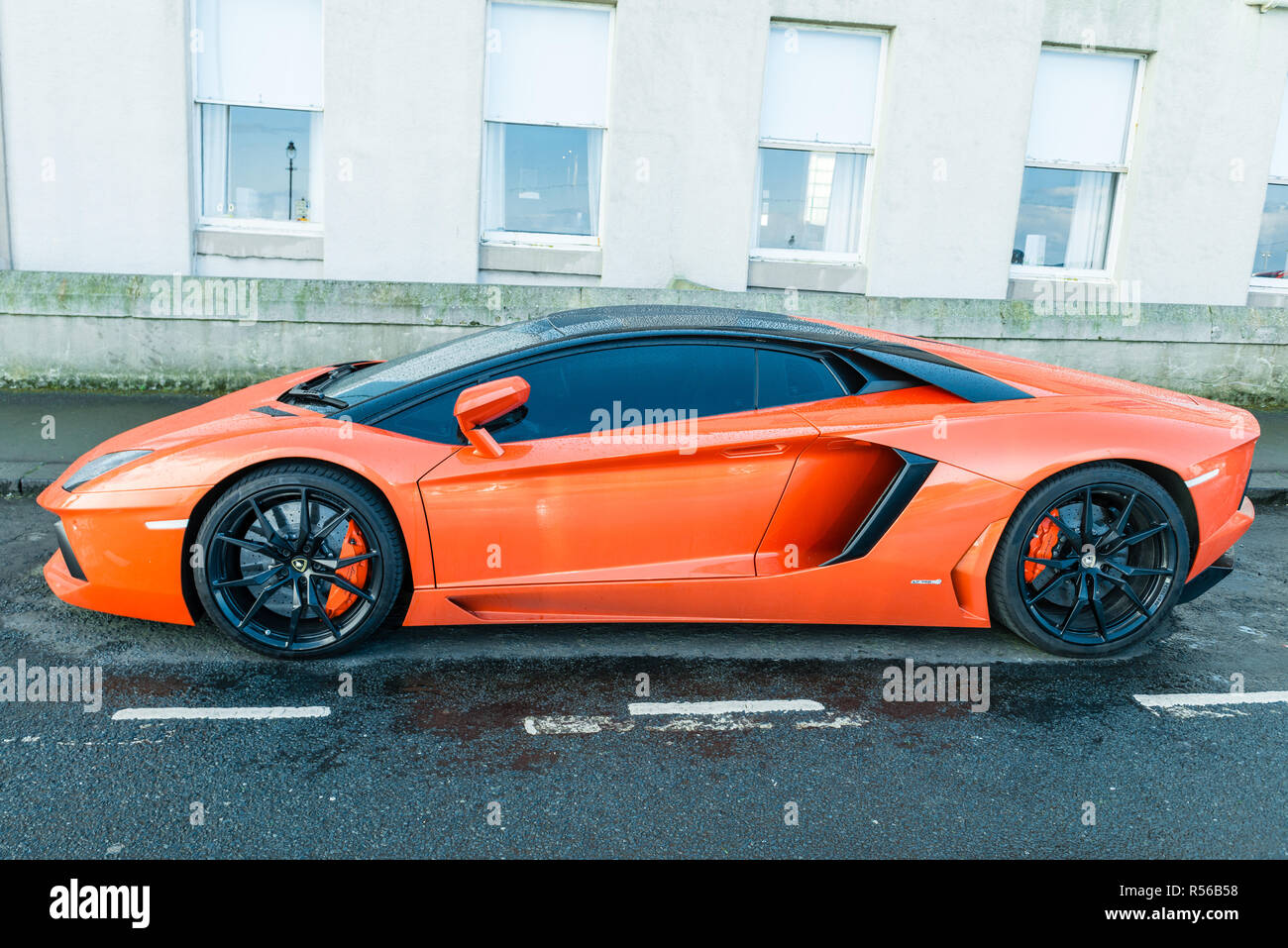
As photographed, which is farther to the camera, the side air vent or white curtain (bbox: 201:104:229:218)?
white curtain (bbox: 201:104:229:218)

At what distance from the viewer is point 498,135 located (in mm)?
9516

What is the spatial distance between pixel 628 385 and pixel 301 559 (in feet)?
4.39

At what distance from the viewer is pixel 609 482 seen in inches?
149

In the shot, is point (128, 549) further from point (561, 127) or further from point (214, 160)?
point (561, 127)

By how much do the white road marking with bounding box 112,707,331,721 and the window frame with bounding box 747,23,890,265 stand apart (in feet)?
24.2

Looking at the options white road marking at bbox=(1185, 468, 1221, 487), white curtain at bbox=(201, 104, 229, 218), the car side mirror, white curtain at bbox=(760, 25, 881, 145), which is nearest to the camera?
the car side mirror

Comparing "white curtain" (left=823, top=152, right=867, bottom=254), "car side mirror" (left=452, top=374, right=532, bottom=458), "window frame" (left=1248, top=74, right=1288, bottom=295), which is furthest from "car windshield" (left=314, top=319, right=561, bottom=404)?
"window frame" (left=1248, top=74, right=1288, bottom=295)

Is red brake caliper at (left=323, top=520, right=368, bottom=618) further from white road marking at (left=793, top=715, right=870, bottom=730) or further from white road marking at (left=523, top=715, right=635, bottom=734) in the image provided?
white road marking at (left=793, top=715, right=870, bottom=730)

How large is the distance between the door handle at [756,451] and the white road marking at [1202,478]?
1.62 metres

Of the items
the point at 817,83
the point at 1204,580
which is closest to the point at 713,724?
the point at 1204,580

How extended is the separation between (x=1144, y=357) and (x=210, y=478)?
30.1ft

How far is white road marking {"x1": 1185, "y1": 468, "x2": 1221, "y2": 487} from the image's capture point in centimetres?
410

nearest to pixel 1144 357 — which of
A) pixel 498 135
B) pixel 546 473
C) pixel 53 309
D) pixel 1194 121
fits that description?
pixel 1194 121
